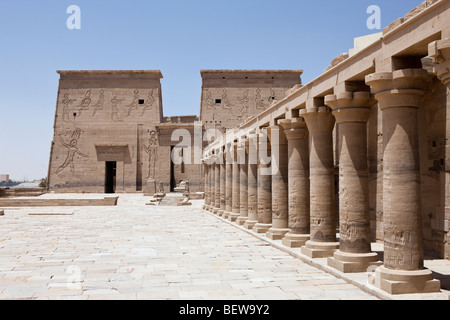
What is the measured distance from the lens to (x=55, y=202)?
24156 mm

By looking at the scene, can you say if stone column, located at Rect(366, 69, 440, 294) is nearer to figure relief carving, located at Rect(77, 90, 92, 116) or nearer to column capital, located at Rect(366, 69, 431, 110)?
column capital, located at Rect(366, 69, 431, 110)

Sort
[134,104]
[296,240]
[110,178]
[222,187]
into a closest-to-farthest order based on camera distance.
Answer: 1. [296,240]
2. [222,187]
3. [134,104]
4. [110,178]

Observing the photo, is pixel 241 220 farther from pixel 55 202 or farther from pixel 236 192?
pixel 55 202

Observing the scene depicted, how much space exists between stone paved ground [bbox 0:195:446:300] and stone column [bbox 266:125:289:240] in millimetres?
647

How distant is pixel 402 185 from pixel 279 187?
4.97 m

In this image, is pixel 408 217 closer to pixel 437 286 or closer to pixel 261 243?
pixel 437 286

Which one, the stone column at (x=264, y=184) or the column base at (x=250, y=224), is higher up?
the stone column at (x=264, y=184)

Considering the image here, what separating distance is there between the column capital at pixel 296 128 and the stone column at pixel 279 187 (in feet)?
3.85

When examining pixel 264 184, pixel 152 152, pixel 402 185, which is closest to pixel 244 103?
pixel 152 152

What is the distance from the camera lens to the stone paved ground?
530 cm

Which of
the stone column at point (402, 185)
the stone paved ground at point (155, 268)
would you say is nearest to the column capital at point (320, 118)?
the stone column at point (402, 185)

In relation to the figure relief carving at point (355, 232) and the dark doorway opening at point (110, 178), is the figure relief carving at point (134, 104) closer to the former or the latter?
the dark doorway opening at point (110, 178)

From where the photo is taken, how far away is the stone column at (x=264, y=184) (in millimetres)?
11008

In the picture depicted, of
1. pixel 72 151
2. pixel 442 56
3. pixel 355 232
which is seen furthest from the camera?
pixel 72 151
